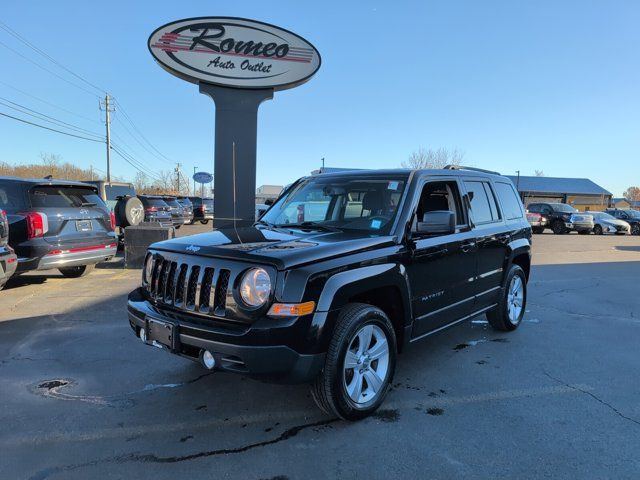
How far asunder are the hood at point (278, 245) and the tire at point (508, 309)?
2.59 m

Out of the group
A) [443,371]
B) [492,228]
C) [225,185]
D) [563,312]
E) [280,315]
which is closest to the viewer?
[280,315]

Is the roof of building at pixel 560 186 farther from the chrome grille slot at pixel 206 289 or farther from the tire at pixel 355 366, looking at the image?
the chrome grille slot at pixel 206 289

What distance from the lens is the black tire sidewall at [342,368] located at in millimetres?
3178

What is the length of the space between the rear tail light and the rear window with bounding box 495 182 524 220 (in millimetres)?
6683

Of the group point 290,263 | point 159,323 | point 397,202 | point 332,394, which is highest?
point 397,202

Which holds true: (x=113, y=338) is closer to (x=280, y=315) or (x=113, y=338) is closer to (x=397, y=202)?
(x=280, y=315)

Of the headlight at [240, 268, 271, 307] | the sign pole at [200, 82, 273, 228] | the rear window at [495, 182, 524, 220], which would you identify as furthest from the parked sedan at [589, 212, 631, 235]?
the headlight at [240, 268, 271, 307]

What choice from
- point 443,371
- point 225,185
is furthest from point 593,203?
point 443,371

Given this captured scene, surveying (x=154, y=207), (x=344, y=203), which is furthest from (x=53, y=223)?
(x=154, y=207)

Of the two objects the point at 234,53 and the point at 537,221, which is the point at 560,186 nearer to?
the point at 537,221

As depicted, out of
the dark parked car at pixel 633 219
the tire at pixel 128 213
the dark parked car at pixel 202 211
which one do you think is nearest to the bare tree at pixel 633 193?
the dark parked car at pixel 633 219

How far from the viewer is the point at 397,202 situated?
13.0 feet

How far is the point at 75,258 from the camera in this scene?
777 centimetres

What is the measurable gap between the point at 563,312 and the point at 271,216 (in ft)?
16.1
